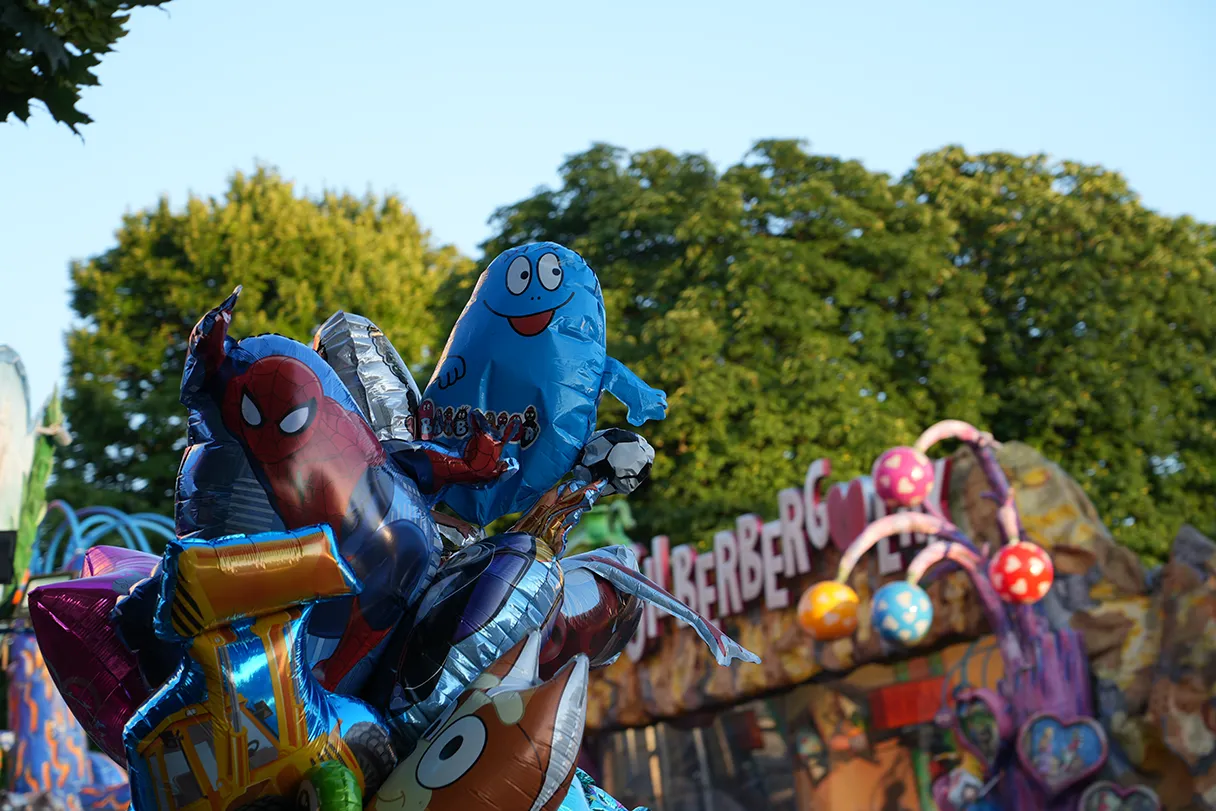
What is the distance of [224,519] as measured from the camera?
2.81 metres

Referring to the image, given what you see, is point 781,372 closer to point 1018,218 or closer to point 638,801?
point 1018,218

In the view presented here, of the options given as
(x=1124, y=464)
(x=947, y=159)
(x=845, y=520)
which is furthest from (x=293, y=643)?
(x=947, y=159)

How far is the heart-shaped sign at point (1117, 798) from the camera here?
10500mm

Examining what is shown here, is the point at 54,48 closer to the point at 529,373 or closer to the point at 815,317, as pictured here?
the point at 529,373

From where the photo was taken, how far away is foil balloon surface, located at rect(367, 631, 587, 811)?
2.70 m

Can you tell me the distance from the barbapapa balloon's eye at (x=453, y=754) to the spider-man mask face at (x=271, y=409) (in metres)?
0.66

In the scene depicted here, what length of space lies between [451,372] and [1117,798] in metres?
8.87

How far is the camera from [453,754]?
2736mm

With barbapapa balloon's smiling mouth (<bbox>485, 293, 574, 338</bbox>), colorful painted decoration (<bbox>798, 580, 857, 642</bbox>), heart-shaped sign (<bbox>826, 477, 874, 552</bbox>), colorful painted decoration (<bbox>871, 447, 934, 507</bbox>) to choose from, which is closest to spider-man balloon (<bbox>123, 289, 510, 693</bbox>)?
barbapapa balloon's smiling mouth (<bbox>485, 293, 574, 338</bbox>)

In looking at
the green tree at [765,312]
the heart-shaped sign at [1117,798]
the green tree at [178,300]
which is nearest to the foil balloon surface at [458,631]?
the heart-shaped sign at [1117,798]

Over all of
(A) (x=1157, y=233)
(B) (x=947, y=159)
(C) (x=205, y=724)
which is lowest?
(C) (x=205, y=724)

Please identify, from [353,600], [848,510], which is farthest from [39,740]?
[353,600]

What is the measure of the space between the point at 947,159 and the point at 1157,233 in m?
3.05

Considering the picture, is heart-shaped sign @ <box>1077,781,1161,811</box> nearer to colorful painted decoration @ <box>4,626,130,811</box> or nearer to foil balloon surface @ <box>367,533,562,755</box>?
colorful painted decoration @ <box>4,626,130,811</box>
